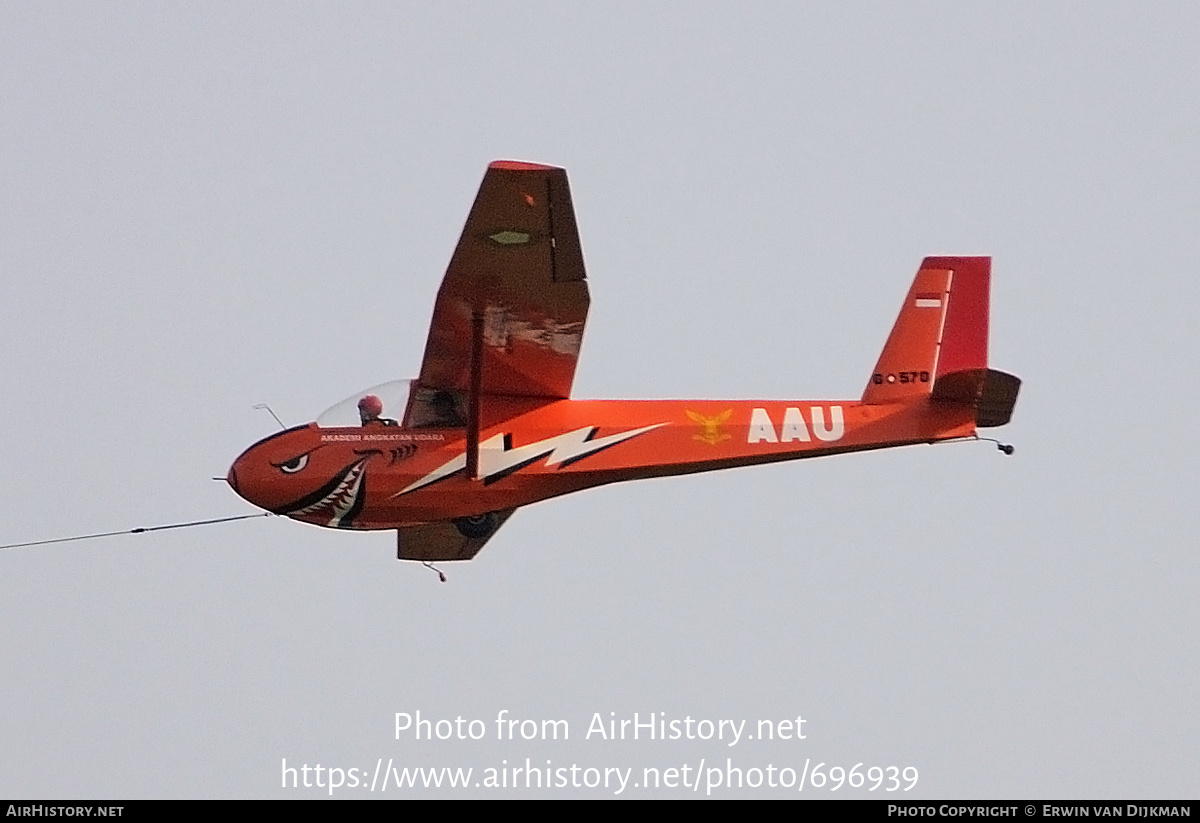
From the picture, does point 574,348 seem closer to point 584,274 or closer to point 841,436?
point 584,274

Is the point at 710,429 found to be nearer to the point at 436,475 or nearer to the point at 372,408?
the point at 436,475

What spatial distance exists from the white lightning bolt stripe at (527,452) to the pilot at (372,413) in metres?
0.65

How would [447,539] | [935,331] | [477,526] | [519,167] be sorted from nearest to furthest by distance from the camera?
[519,167], [935,331], [477,526], [447,539]

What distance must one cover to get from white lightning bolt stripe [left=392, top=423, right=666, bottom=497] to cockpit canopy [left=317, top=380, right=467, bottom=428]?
367 mm

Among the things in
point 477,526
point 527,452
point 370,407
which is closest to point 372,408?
point 370,407

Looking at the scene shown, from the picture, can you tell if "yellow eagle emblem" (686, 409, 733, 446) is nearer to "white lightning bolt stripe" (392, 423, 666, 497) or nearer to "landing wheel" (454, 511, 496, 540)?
"white lightning bolt stripe" (392, 423, 666, 497)

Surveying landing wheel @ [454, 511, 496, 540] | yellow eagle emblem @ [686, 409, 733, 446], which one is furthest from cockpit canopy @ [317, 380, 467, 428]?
yellow eagle emblem @ [686, 409, 733, 446]

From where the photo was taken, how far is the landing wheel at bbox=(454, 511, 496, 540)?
1695cm

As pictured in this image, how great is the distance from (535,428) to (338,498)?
6.16 feet

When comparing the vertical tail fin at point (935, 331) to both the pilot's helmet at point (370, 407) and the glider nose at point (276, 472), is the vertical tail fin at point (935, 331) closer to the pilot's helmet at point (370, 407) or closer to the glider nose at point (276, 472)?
the pilot's helmet at point (370, 407)

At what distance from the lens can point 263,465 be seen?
51.7ft

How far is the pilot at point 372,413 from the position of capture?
1593 cm

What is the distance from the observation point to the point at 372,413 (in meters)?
15.9

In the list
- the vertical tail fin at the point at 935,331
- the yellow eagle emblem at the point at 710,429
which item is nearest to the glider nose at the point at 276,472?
the yellow eagle emblem at the point at 710,429
